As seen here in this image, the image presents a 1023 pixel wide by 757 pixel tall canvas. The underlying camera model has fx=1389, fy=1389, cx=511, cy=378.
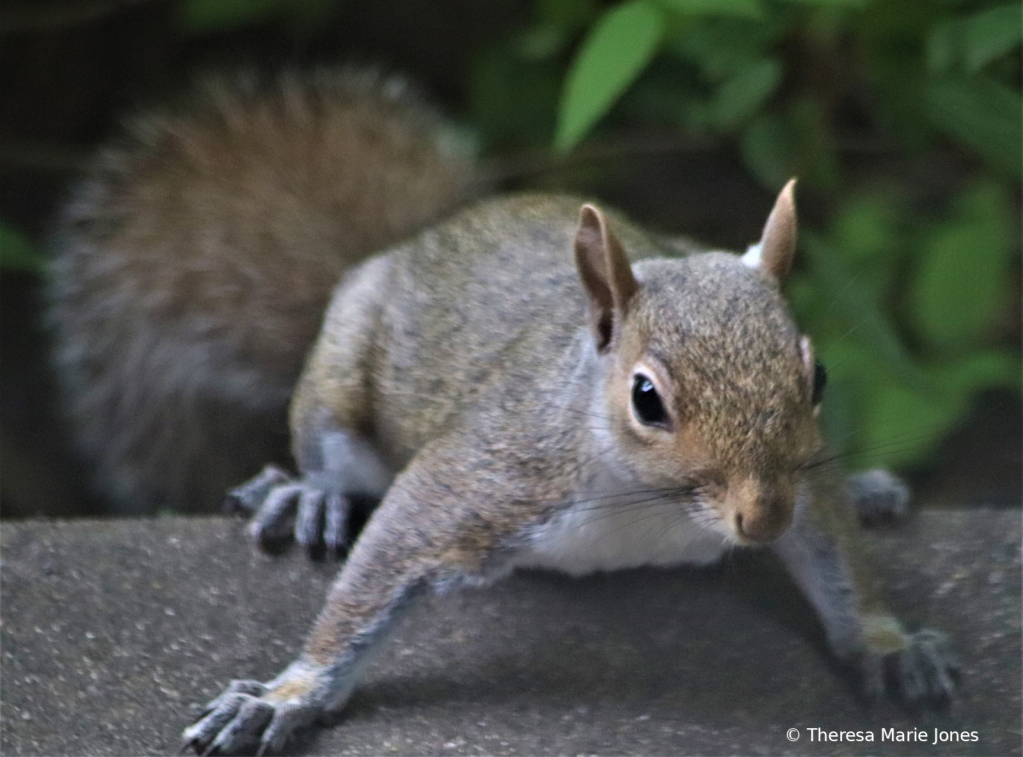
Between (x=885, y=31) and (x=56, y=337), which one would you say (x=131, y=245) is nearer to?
(x=56, y=337)

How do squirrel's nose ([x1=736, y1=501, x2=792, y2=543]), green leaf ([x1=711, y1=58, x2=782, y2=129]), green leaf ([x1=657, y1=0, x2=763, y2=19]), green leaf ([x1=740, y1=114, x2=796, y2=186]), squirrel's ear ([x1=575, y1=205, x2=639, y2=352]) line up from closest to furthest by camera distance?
squirrel's nose ([x1=736, y1=501, x2=792, y2=543]) → squirrel's ear ([x1=575, y1=205, x2=639, y2=352]) → green leaf ([x1=657, y1=0, x2=763, y2=19]) → green leaf ([x1=711, y1=58, x2=782, y2=129]) → green leaf ([x1=740, y1=114, x2=796, y2=186])

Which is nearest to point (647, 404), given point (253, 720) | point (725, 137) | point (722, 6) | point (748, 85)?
point (253, 720)

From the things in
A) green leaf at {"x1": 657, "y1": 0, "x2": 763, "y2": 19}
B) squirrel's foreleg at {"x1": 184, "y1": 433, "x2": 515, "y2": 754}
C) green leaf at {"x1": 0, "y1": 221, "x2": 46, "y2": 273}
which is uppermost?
green leaf at {"x1": 657, "y1": 0, "x2": 763, "y2": 19}

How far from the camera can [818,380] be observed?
1312mm

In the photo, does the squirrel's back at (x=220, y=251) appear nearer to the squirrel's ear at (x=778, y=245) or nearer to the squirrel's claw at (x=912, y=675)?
the squirrel's ear at (x=778, y=245)

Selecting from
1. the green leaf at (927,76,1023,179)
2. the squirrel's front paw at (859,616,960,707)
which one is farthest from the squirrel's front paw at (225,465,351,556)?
the green leaf at (927,76,1023,179)

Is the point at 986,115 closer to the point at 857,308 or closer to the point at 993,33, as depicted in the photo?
the point at 993,33

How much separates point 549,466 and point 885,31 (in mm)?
1415

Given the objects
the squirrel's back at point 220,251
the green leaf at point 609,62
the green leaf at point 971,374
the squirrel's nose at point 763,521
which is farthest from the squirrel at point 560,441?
the green leaf at point 971,374

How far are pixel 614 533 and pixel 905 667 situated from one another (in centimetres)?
37

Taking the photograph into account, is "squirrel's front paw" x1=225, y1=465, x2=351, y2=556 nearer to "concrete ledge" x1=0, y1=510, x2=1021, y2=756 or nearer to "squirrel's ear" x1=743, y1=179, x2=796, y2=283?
"concrete ledge" x1=0, y1=510, x2=1021, y2=756

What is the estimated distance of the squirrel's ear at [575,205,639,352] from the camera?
1.34 metres

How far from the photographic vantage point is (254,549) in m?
1.78

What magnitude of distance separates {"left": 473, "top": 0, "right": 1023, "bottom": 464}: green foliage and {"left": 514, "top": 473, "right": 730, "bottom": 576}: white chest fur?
0.50 metres
